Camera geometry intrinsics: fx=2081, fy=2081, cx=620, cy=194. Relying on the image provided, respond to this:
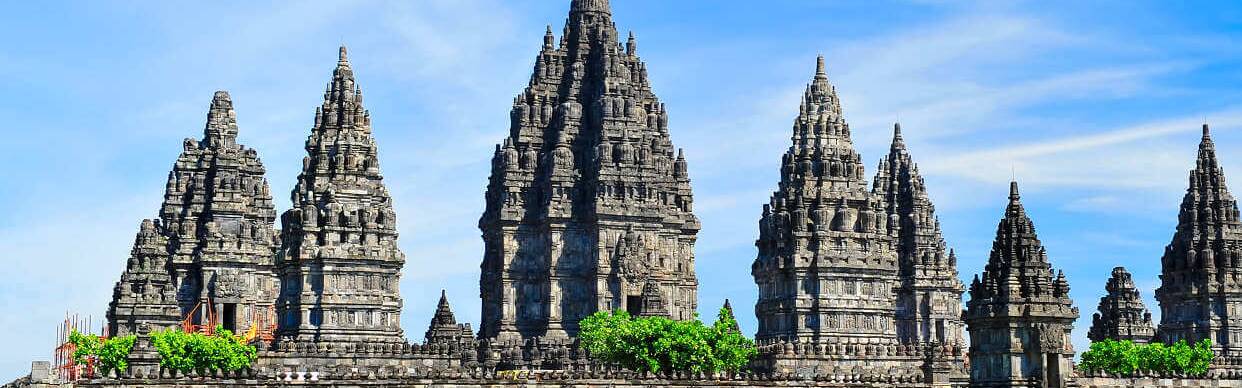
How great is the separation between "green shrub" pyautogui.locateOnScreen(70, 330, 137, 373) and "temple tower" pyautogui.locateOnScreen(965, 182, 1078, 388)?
1707 inches

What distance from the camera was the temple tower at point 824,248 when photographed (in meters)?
124

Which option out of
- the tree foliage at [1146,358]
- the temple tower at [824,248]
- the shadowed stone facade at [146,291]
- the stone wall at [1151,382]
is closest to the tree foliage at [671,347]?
the temple tower at [824,248]

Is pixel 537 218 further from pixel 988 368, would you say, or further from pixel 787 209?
pixel 988 368

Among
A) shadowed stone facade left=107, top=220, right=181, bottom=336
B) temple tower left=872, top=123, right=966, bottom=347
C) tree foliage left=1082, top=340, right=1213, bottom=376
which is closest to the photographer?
shadowed stone facade left=107, top=220, right=181, bottom=336

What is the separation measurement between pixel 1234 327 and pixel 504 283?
49.6 m

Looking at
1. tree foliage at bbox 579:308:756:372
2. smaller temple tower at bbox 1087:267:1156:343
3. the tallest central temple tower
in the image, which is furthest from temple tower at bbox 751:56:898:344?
smaller temple tower at bbox 1087:267:1156:343

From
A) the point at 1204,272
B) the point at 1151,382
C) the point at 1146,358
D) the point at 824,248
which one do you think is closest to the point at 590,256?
the point at 824,248

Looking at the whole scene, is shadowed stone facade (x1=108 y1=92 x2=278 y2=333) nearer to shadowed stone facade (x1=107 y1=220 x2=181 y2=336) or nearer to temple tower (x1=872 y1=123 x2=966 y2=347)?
shadowed stone facade (x1=107 y1=220 x2=181 y2=336)

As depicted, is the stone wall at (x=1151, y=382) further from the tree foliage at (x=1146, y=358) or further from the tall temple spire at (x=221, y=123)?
the tall temple spire at (x=221, y=123)

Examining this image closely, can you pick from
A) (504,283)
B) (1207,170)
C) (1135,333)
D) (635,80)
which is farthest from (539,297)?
(1207,170)

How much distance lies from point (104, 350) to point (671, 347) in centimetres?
2948

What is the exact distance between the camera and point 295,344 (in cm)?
10938

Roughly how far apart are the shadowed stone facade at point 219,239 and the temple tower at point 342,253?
6.30 metres

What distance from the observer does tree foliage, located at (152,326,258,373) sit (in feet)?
344
